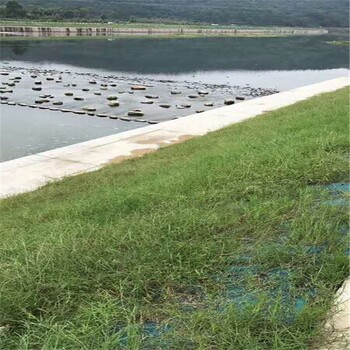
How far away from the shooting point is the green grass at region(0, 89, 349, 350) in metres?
2.20

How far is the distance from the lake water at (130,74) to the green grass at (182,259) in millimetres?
4451

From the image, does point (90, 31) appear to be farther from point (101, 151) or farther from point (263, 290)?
point (263, 290)

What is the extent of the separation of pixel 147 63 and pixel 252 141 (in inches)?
787

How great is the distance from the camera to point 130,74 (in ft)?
66.7

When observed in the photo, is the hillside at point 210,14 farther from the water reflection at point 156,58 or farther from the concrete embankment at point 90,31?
the water reflection at point 156,58

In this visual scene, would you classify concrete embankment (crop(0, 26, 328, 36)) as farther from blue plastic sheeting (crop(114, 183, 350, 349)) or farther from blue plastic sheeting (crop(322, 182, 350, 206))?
blue plastic sheeting (crop(114, 183, 350, 349))

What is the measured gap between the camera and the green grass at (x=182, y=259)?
2195mm

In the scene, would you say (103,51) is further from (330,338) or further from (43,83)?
(330,338)

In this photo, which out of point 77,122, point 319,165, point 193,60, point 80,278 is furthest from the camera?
point 193,60

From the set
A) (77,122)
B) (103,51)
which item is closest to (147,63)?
(103,51)

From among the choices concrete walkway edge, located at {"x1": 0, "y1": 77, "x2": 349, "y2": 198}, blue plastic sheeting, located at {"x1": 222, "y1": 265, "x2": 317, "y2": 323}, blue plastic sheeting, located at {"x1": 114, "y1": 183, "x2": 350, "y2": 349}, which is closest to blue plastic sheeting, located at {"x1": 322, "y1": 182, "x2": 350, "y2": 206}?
blue plastic sheeting, located at {"x1": 114, "y1": 183, "x2": 350, "y2": 349}

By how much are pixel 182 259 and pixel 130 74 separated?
18103 millimetres

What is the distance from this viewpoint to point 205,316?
227cm

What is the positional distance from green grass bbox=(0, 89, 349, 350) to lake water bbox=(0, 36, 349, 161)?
14.6 feet
